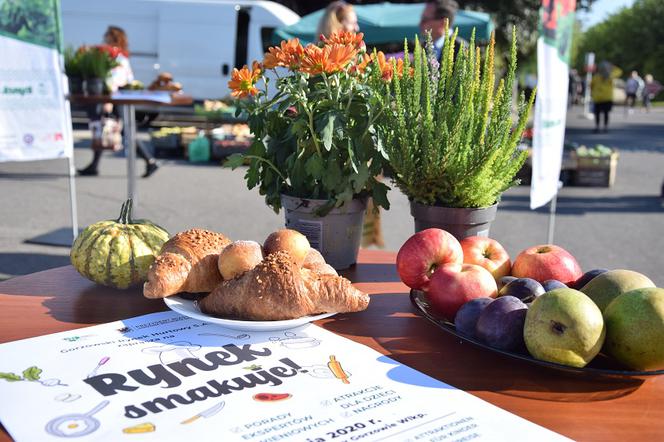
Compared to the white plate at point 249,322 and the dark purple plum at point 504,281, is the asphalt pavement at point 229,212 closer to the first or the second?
the dark purple plum at point 504,281

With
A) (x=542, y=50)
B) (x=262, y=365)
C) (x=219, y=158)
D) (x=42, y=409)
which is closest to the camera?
(x=42, y=409)

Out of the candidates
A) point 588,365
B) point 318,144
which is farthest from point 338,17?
point 588,365

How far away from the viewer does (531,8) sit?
23406mm

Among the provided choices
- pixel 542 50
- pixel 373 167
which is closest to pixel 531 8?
pixel 542 50

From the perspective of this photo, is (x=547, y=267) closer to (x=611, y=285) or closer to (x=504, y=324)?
(x=611, y=285)

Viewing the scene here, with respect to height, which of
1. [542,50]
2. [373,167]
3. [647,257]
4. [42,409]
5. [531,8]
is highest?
[531,8]

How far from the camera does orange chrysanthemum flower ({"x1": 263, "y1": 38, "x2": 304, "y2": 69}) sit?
148 centimetres

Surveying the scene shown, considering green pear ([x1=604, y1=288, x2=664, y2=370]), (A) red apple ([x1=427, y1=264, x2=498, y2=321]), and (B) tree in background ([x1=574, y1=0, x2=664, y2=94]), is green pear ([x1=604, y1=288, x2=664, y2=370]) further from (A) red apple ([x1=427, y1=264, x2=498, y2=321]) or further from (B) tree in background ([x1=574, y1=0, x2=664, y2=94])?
(B) tree in background ([x1=574, y1=0, x2=664, y2=94])

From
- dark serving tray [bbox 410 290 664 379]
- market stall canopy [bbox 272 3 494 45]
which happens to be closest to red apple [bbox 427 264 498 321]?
dark serving tray [bbox 410 290 664 379]

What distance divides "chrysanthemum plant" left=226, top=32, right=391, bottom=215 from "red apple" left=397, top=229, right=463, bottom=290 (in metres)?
0.25

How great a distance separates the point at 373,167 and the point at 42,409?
3.09 ft

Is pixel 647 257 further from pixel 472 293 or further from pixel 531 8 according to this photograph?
pixel 531 8

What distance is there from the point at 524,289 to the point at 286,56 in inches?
29.1

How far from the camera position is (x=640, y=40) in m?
51.6
